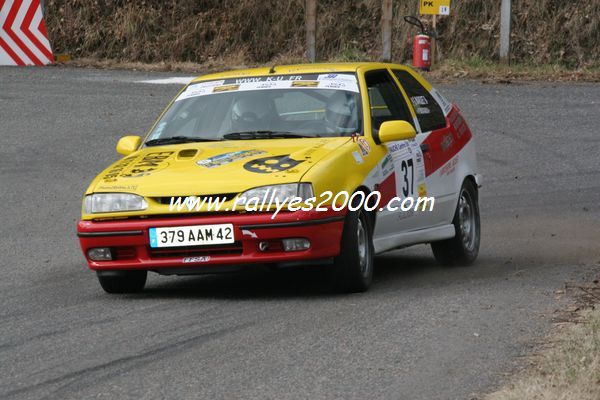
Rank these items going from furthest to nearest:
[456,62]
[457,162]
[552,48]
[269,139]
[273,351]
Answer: [552,48] < [456,62] < [457,162] < [269,139] < [273,351]

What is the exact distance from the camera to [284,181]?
846 centimetres

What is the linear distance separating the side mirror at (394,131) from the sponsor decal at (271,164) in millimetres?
799

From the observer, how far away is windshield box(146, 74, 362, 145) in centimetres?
954

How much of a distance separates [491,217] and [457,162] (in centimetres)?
318

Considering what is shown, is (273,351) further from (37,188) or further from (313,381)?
(37,188)

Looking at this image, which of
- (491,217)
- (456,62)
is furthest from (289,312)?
(456,62)

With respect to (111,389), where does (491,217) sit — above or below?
below

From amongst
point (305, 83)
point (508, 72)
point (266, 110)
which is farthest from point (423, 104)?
point (508, 72)

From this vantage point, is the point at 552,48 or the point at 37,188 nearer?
the point at 37,188

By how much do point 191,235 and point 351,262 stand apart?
3.35 ft

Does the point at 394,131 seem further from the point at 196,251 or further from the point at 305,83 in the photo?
the point at 196,251

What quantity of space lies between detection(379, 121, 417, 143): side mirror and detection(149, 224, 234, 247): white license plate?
56.7 inches

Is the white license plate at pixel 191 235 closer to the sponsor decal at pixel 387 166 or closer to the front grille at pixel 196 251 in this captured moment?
the front grille at pixel 196 251

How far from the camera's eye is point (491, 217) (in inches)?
547
